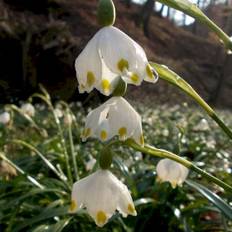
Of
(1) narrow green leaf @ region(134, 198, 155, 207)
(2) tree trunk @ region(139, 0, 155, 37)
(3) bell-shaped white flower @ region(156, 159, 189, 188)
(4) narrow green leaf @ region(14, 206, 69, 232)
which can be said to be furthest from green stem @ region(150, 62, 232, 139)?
(2) tree trunk @ region(139, 0, 155, 37)

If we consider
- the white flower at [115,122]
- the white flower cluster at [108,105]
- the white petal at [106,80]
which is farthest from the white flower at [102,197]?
the white petal at [106,80]

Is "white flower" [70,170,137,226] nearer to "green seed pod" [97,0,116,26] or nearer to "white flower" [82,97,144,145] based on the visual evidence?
"white flower" [82,97,144,145]

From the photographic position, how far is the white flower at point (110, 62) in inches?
46.0

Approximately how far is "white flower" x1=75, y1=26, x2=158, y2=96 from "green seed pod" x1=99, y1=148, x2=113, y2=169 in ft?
0.69

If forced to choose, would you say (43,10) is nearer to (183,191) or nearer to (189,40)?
(183,191)

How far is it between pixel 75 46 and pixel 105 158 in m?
9.68

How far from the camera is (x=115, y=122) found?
1.32 metres

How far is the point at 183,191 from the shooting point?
307 centimetres

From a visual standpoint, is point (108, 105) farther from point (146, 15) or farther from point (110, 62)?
point (146, 15)

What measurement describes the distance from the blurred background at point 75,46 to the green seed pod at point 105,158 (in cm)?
54

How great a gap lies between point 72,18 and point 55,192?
19545mm

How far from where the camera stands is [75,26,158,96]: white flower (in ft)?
3.83

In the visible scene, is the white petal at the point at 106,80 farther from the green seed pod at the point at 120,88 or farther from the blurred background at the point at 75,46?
the blurred background at the point at 75,46

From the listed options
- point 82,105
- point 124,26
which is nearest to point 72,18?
point 124,26
